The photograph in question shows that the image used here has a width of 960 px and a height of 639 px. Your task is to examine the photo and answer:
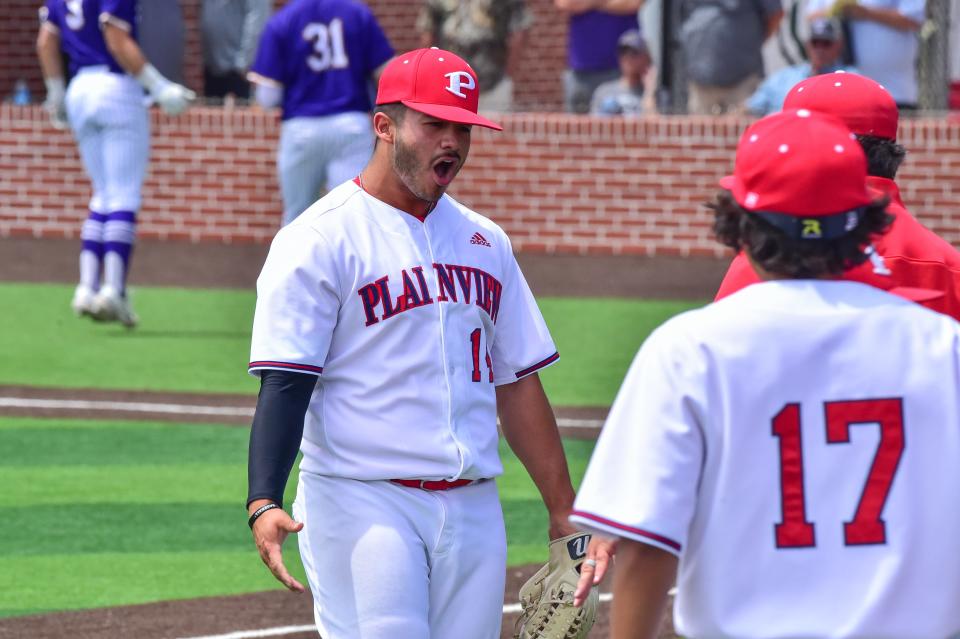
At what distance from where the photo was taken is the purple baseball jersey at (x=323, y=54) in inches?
476

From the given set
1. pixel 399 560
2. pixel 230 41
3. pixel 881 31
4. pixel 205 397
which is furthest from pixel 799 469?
pixel 230 41

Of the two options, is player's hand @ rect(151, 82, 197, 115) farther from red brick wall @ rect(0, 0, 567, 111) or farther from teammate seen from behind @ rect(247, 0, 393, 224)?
red brick wall @ rect(0, 0, 567, 111)

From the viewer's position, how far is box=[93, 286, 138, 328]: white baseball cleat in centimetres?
1195

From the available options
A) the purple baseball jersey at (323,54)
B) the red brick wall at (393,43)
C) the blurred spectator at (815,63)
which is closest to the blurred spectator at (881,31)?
the blurred spectator at (815,63)

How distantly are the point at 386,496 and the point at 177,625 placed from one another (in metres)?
2.36

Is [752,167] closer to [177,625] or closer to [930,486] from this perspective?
[930,486]

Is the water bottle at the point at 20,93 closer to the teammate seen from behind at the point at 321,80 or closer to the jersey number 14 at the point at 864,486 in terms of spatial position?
the teammate seen from behind at the point at 321,80

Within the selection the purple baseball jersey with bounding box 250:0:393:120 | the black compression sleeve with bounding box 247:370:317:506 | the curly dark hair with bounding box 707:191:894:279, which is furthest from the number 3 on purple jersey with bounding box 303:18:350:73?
the curly dark hair with bounding box 707:191:894:279

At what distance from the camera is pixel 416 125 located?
13.2 feet

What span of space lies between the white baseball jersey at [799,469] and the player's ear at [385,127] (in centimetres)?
149

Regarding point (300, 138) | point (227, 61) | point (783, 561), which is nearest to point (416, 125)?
point (783, 561)

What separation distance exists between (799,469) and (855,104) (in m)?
1.63

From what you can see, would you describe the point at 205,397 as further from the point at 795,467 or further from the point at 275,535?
the point at 795,467

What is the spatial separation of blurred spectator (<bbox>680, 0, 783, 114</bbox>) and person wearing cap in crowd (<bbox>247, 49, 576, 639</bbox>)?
12049mm
